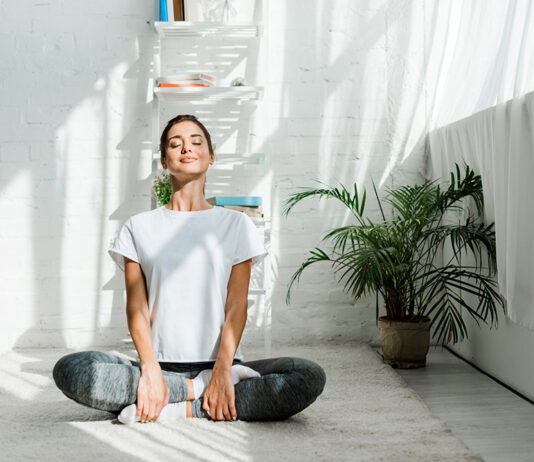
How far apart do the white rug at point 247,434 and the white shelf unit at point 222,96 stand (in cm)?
87

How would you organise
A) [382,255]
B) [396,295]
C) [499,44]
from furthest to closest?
[396,295]
[382,255]
[499,44]

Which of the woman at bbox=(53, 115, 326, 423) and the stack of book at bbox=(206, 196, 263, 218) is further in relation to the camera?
the stack of book at bbox=(206, 196, 263, 218)

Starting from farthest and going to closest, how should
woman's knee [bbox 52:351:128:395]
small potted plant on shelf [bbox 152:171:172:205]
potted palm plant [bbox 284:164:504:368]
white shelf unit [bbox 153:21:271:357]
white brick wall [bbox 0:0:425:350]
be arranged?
white brick wall [bbox 0:0:425:350]
white shelf unit [bbox 153:21:271:357]
small potted plant on shelf [bbox 152:171:172:205]
potted palm plant [bbox 284:164:504:368]
woman's knee [bbox 52:351:128:395]

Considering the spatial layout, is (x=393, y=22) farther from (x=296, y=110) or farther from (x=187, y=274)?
(x=187, y=274)

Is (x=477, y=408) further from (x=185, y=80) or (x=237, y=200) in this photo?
(x=185, y=80)

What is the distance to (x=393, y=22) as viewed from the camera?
3143 mm

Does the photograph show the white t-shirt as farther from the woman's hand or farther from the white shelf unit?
the white shelf unit

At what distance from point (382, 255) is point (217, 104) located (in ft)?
3.96

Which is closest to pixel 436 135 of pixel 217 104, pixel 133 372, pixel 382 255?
pixel 382 255

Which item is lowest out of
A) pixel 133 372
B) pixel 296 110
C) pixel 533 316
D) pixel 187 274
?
pixel 133 372

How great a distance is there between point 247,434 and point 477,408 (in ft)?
2.87

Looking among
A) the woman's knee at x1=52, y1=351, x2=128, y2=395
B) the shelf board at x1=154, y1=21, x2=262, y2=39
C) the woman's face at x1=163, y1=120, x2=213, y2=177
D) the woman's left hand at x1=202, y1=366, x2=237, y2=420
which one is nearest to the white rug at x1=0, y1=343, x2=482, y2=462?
the woman's left hand at x1=202, y1=366, x2=237, y2=420

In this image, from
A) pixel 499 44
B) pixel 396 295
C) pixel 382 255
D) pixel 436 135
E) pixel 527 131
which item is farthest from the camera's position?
pixel 436 135

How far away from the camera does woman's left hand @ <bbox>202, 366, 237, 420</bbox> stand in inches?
67.6
